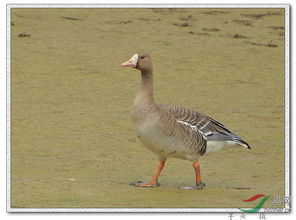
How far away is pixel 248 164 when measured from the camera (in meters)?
14.1

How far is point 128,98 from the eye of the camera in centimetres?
1780

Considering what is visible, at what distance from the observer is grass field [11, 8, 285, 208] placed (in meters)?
12.3

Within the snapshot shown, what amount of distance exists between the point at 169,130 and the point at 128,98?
5.84m

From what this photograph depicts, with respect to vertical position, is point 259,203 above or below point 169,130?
below

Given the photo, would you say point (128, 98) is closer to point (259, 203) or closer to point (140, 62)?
point (140, 62)

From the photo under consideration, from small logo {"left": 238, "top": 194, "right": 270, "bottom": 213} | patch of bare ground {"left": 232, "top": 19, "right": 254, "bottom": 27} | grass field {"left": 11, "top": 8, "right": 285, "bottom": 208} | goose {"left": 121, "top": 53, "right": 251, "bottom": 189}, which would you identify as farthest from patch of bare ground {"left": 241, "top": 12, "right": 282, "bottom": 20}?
small logo {"left": 238, "top": 194, "right": 270, "bottom": 213}

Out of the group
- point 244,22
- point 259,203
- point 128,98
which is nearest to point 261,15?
point 244,22

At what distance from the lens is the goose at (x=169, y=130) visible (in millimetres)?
11961

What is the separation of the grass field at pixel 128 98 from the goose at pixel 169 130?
56cm

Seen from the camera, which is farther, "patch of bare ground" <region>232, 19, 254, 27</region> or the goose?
"patch of bare ground" <region>232, 19, 254, 27</region>

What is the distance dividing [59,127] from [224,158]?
316 centimetres

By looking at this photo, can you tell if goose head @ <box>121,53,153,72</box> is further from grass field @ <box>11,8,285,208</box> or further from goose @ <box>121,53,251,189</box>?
grass field @ <box>11,8,285,208</box>

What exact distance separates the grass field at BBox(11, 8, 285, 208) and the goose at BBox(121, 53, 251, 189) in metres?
0.56

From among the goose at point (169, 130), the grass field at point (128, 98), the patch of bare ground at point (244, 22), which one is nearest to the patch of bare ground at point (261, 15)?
the grass field at point (128, 98)
